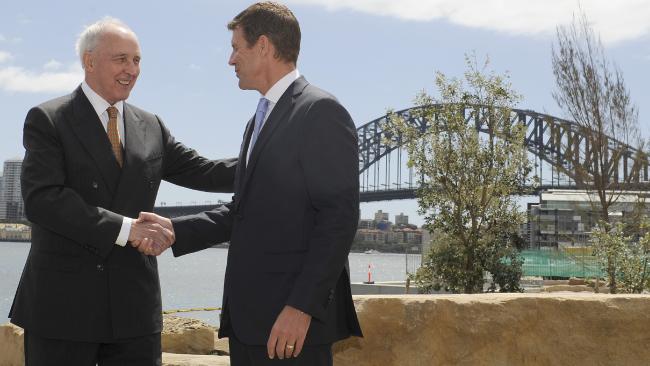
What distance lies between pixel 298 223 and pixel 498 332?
8.08 feet

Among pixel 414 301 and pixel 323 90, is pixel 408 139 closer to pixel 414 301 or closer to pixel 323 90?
pixel 414 301

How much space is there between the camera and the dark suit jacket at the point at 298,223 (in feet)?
7.84

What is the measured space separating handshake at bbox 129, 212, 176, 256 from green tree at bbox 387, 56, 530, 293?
13.6 meters

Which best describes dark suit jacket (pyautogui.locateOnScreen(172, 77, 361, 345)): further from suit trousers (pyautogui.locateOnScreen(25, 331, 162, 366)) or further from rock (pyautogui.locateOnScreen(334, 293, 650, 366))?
rock (pyautogui.locateOnScreen(334, 293, 650, 366))

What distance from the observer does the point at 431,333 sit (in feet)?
15.0

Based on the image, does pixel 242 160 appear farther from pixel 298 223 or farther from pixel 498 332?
pixel 498 332

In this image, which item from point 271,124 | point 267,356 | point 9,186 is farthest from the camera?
point 9,186

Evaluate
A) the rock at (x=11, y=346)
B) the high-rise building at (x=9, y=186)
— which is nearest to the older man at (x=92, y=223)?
the rock at (x=11, y=346)

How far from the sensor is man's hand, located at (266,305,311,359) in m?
2.37

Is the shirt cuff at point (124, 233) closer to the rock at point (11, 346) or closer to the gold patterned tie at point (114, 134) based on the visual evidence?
the gold patterned tie at point (114, 134)

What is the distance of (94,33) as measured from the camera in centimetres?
301

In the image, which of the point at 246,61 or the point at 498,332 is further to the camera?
the point at 498,332

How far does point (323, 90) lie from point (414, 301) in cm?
226

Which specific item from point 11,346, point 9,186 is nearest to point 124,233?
point 11,346
